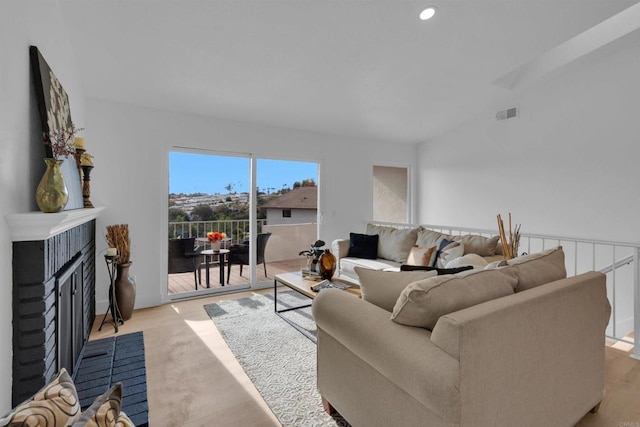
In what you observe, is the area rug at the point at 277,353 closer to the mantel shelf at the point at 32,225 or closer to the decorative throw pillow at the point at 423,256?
the decorative throw pillow at the point at 423,256

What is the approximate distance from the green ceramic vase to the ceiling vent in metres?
5.34

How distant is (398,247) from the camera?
13.6ft

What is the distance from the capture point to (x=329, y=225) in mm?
5141

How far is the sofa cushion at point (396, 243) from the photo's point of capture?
4.10 meters

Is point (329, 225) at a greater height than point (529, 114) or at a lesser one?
lesser

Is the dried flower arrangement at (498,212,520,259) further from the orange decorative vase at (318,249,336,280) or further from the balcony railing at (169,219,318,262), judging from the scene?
the balcony railing at (169,219,318,262)

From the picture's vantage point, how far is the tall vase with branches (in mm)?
3283

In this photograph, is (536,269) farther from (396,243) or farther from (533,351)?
(396,243)

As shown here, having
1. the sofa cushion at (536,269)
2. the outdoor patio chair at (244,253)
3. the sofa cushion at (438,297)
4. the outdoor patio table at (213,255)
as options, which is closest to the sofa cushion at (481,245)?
the sofa cushion at (536,269)

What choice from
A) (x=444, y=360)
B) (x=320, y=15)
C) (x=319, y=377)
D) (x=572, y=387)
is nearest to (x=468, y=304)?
(x=444, y=360)

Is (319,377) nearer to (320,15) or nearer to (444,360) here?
(444,360)

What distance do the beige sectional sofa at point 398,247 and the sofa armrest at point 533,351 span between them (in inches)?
60.1

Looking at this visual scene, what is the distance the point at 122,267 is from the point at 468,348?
133 inches

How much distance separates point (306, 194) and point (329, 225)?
0.63 m
